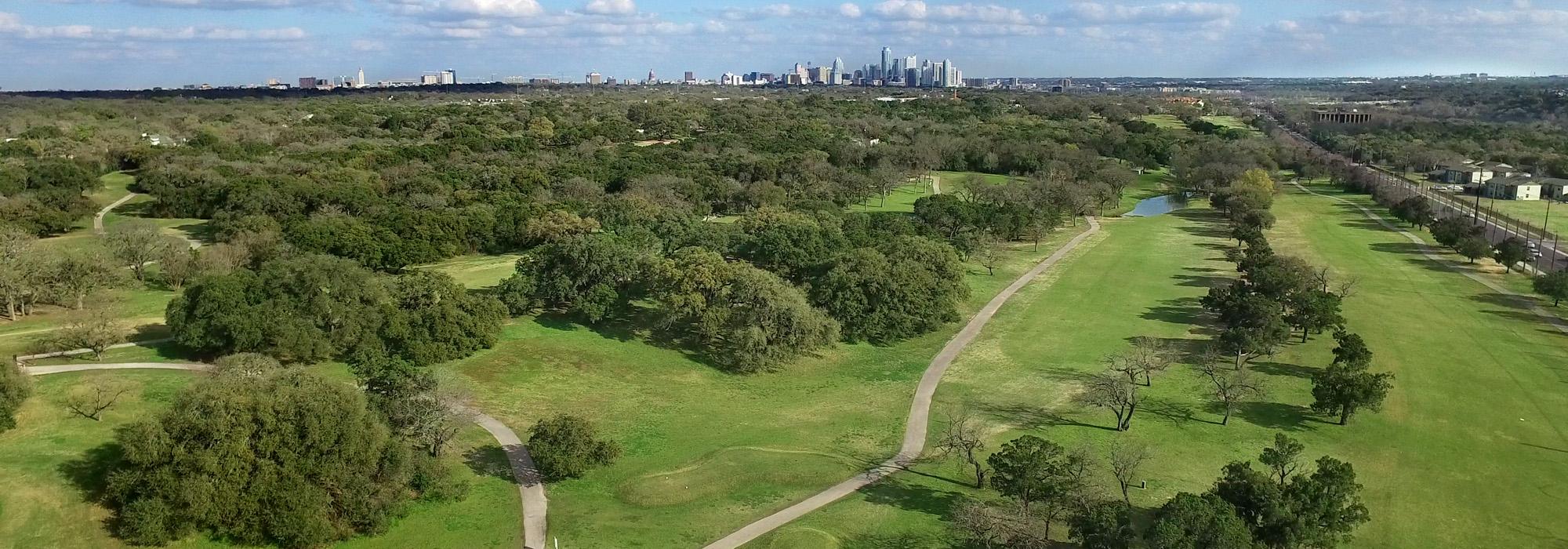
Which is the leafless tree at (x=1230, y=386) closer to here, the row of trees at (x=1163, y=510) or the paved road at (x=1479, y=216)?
the row of trees at (x=1163, y=510)

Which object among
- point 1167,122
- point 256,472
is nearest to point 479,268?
point 256,472

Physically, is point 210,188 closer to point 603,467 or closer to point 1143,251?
point 603,467

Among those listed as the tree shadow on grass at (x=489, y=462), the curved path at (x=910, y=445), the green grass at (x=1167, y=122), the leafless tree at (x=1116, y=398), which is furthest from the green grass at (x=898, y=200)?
the green grass at (x=1167, y=122)

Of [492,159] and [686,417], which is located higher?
[492,159]

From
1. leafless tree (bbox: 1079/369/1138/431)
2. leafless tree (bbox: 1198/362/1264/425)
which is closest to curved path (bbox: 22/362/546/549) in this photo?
leafless tree (bbox: 1079/369/1138/431)

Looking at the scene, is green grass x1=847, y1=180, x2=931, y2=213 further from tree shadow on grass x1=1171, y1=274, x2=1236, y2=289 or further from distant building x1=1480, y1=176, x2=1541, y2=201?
distant building x1=1480, y1=176, x2=1541, y2=201

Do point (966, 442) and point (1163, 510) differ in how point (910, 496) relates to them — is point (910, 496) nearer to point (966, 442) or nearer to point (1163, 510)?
point (966, 442)

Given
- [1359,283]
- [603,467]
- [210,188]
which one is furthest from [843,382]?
[210,188]
